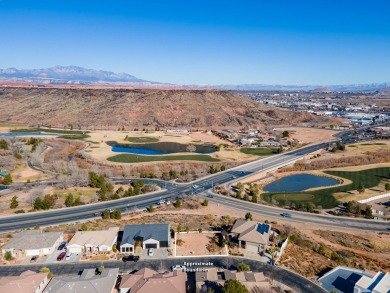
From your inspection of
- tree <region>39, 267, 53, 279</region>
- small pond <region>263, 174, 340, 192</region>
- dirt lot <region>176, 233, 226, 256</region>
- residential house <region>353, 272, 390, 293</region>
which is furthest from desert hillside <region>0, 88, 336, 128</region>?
residential house <region>353, 272, 390, 293</region>

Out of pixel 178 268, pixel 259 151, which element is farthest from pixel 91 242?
pixel 259 151

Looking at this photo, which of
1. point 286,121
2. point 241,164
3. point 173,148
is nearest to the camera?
point 241,164

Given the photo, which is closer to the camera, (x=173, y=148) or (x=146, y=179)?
(x=146, y=179)

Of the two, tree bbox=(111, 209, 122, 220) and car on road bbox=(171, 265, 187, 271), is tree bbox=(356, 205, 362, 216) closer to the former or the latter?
car on road bbox=(171, 265, 187, 271)

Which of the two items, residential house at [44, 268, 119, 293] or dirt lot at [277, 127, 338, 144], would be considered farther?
dirt lot at [277, 127, 338, 144]

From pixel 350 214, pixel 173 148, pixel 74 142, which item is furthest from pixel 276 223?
pixel 74 142

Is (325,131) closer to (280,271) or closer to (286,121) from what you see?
(286,121)

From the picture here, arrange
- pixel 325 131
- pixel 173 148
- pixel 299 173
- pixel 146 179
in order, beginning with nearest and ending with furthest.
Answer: pixel 146 179, pixel 299 173, pixel 173 148, pixel 325 131

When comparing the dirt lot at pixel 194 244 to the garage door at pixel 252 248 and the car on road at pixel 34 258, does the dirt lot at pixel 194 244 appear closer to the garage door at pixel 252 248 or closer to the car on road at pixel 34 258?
the garage door at pixel 252 248
